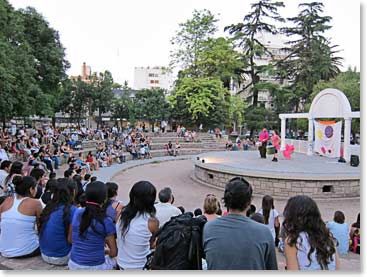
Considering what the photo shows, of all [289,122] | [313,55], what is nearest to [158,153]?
[289,122]

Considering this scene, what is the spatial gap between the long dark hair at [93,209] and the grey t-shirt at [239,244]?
1.21 metres

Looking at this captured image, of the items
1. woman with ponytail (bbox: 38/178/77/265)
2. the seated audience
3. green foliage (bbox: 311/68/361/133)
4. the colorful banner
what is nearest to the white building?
green foliage (bbox: 311/68/361/133)

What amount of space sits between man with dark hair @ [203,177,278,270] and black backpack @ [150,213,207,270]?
0.60 feet

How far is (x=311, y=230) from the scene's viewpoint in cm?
263

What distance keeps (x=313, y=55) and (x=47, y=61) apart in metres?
21.9

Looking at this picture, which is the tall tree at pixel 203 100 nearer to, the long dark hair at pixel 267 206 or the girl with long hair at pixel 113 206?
the long dark hair at pixel 267 206

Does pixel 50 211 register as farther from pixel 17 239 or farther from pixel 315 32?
pixel 315 32

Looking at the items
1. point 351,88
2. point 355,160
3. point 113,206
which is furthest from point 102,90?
point 113,206

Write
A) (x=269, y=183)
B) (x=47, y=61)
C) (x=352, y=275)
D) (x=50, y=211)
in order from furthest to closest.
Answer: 1. (x=47, y=61)
2. (x=269, y=183)
3. (x=50, y=211)
4. (x=352, y=275)

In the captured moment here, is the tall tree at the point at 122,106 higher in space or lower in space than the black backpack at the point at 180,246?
higher

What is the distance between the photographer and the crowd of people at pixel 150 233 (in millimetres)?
2439

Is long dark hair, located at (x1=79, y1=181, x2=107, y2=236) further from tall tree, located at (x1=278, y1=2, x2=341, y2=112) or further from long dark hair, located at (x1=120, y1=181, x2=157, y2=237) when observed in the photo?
tall tree, located at (x1=278, y1=2, x2=341, y2=112)

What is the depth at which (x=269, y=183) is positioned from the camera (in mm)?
10891

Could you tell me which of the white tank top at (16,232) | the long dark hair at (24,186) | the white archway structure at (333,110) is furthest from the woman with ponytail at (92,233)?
the white archway structure at (333,110)
